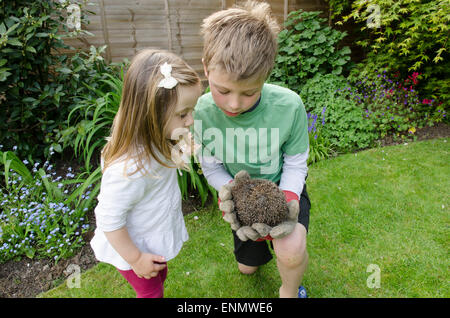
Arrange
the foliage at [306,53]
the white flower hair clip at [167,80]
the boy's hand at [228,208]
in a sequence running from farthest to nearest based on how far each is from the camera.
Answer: the foliage at [306,53], the boy's hand at [228,208], the white flower hair clip at [167,80]

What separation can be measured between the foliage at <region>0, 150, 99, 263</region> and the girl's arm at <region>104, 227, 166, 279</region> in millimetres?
1139

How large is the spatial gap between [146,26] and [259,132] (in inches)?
120

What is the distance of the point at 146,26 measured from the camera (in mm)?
3928

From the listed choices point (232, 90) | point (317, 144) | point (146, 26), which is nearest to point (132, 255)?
point (232, 90)

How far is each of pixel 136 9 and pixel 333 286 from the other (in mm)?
3907

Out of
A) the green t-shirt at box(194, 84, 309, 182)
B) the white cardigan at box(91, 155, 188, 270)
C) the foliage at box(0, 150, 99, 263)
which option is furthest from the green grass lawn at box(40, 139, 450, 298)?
the green t-shirt at box(194, 84, 309, 182)

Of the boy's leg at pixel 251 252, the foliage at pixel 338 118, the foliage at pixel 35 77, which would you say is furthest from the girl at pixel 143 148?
the foliage at pixel 338 118

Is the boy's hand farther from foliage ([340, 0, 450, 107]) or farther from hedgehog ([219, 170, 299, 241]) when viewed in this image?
foliage ([340, 0, 450, 107])

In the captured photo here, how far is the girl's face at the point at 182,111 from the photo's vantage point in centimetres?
124

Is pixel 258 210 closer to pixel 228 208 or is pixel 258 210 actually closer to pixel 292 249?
pixel 228 208

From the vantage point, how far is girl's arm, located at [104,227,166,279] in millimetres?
1259

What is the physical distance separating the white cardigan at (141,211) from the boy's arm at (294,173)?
2.13 feet

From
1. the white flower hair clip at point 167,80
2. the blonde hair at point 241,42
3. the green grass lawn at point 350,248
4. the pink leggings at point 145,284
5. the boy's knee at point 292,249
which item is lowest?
the green grass lawn at point 350,248

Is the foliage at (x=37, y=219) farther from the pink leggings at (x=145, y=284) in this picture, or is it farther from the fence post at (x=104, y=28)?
the fence post at (x=104, y=28)
